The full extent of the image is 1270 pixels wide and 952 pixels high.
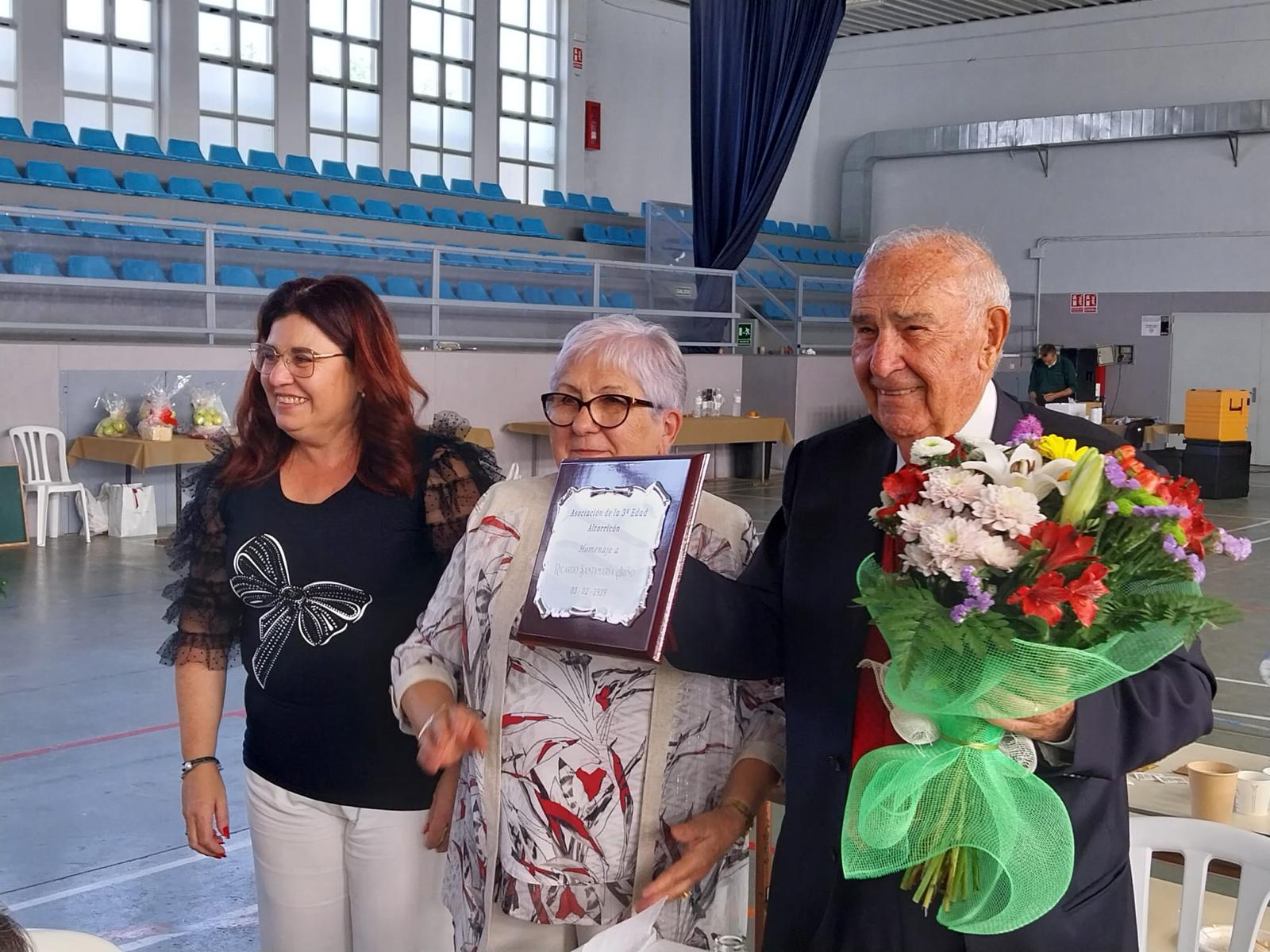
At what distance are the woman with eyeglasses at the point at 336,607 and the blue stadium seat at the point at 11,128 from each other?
11.7m

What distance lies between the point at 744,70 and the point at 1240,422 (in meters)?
6.74

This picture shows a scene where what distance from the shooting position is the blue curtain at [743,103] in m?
15.4

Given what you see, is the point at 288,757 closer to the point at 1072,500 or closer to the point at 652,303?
the point at 1072,500

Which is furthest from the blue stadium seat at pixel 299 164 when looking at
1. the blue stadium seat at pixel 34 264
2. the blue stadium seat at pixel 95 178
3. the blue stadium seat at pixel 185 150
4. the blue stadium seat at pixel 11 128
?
the blue stadium seat at pixel 34 264

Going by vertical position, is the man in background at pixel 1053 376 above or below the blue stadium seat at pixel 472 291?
below

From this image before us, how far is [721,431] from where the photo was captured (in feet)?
44.2

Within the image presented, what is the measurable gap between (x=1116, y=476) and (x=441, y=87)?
A: 55.6ft

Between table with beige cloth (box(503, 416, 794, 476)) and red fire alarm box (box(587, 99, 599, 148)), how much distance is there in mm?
6054

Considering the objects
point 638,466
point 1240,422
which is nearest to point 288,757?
point 638,466

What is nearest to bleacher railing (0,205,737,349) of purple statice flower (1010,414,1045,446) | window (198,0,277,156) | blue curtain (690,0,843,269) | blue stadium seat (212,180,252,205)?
blue curtain (690,0,843,269)

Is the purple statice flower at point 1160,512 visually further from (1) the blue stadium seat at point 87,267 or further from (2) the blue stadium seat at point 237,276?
(2) the blue stadium seat at point 237,276

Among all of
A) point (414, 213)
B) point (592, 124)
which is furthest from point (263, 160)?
point (592, 124)

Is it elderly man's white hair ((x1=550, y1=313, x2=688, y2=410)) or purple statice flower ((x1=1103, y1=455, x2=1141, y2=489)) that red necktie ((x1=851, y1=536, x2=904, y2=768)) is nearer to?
purple statice flower ((x1=1103, y1=455, x2=1141, y2=489))

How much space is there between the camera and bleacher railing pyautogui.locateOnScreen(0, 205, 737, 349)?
985 centimetres
